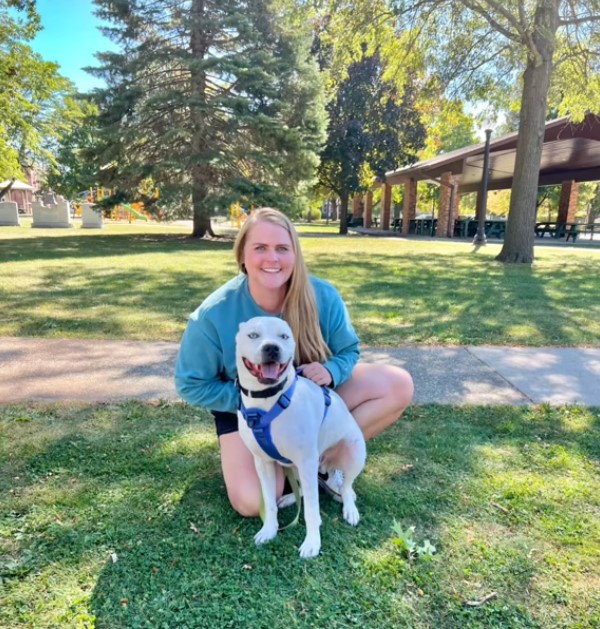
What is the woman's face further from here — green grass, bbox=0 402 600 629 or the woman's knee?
green grass, bbox=0 402 600 629

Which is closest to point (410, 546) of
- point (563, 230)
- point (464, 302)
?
point (464, 302)

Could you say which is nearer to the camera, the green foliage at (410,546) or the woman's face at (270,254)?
the green foliage at (410,546)

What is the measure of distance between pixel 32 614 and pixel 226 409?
1.16m

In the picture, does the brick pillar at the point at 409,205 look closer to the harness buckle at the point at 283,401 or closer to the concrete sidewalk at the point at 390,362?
the concrete sidewalk at the point at 390,362

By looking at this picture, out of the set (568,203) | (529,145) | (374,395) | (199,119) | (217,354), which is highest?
(199,119)

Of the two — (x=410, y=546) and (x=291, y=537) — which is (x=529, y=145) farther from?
(x=291, y=537)

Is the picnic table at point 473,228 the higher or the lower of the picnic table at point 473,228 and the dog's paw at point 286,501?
the higher

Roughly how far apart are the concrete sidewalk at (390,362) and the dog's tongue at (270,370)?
2.14 metres

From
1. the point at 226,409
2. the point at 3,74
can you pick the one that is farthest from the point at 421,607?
the point at 3,74

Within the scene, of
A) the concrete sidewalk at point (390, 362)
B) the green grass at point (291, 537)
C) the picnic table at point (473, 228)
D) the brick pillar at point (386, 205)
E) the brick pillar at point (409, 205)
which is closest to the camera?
the green grass at point (291, 537)

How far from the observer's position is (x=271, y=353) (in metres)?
1.95

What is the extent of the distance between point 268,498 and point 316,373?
630 millimetres

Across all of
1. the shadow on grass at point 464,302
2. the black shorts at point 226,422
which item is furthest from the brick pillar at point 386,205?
the black shorts at point 226,422

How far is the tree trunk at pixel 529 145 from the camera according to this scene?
11938mm
